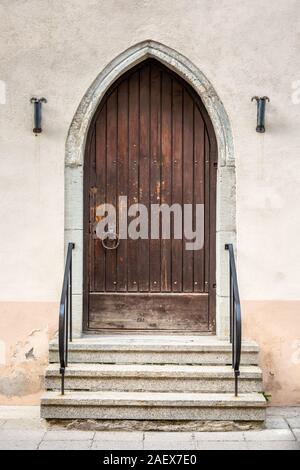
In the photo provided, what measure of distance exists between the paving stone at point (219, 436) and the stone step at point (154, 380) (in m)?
0.36

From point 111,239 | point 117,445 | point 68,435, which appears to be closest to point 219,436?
point 117,445

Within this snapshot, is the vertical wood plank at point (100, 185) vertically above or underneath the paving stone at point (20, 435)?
above

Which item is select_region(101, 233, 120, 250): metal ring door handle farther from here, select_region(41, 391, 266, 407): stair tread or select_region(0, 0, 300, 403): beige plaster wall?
select_region(41, 391, 266, 407): stair tread

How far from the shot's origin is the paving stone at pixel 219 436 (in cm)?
461

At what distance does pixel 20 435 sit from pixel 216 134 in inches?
122

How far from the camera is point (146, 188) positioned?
5.81m

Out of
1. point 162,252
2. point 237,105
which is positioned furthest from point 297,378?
point 237,105

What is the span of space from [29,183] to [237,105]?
2.03 m

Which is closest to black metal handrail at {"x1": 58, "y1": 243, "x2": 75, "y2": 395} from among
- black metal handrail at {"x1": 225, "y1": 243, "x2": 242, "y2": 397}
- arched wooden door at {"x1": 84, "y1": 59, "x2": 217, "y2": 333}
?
arched wooden door at {"x1": 84, "y1": 59, "x2": 217, "y2": 333}

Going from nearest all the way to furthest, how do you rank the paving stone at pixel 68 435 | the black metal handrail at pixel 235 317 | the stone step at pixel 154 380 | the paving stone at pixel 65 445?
the paving stone at pixel 65 445 → the paving stone at pixel 68 435 → the black metal handrail at pixel 235 317 → the stone step at pixel 154 380

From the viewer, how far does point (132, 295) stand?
5.79 meters

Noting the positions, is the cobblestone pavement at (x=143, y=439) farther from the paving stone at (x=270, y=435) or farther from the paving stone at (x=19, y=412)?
the paving stone at (x=19, y=412)

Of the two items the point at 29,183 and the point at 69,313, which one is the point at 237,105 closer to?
the point at 29,183

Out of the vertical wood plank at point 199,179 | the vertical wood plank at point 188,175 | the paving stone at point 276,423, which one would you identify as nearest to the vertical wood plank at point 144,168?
the vertical wood plank at point 188,175
